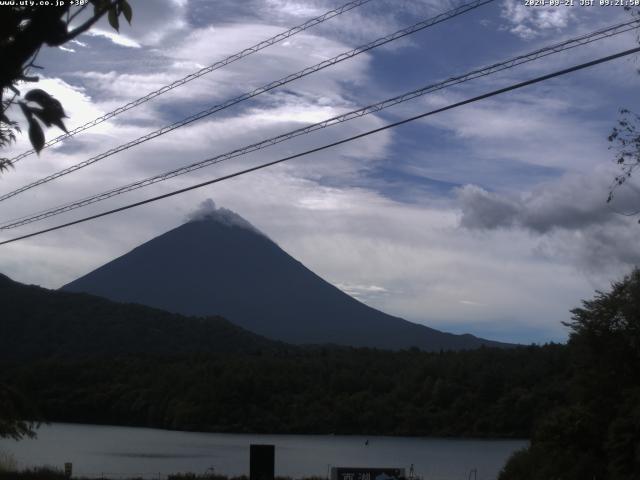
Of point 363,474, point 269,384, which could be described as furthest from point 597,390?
point 269,384

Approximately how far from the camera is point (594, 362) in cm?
2522

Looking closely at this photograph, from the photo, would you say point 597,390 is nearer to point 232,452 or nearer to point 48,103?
point 48,103

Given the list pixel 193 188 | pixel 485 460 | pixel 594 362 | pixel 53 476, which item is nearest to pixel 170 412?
pixel 485 460

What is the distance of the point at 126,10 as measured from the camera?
399 cm

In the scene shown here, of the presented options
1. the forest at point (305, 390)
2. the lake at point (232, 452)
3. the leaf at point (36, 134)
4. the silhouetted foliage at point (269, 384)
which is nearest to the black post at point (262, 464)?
the leaf at point (36, 134)

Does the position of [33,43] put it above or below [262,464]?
above

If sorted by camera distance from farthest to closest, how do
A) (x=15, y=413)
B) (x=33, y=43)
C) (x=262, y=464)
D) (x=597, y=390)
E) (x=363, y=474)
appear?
(x=597, y=390), (x=15, y=413), (x=363, y=474), (x=262, y=464), (x=33, y=43)

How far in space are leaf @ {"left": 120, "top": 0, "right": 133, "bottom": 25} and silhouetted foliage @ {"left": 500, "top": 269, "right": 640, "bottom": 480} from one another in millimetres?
21208

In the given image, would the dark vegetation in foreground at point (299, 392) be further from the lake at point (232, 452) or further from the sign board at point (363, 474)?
the sign board at point (363, 474)

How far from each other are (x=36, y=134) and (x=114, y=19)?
2.29 feet

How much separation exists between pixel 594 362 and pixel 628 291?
253cm

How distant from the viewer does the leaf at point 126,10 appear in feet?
13.0

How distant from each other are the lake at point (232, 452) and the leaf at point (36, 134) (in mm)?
33892

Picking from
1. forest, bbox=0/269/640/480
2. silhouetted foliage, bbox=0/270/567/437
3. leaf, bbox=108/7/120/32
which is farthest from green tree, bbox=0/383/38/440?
silhouetted foliage, bbox=0/270/567/437
